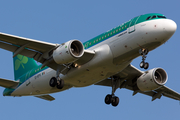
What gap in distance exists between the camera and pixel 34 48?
31625mm

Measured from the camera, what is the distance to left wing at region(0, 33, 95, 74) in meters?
30.6

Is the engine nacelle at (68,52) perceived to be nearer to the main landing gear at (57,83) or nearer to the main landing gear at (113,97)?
the main landing gear at (57,83)

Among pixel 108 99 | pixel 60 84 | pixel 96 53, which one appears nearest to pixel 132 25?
pixel 96 53

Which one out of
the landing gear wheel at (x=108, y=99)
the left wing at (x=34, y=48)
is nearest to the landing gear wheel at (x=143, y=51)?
the left wing at (x=34, y=48)

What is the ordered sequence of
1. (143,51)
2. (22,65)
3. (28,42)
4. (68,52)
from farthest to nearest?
1. (22,65)
2. (28,42)
3. (143,51)
4. (68,52)

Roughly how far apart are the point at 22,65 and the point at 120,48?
1513 centimetres

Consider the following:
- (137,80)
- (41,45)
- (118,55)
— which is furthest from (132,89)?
(41,45)

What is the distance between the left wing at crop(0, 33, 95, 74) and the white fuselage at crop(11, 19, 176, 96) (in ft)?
2.28

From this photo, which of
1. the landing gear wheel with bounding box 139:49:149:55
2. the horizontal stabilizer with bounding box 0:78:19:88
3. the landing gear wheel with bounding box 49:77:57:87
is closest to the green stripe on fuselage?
the landing gear wheel with bounding box 139:49:149:55

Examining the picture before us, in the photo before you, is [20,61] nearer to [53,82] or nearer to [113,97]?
[53,82]

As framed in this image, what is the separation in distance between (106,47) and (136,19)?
134 inches

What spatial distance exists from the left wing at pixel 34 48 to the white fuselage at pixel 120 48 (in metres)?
0.69

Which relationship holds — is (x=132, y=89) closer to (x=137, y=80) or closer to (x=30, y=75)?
(x=137, y=80)

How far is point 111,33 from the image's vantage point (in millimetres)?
31109
